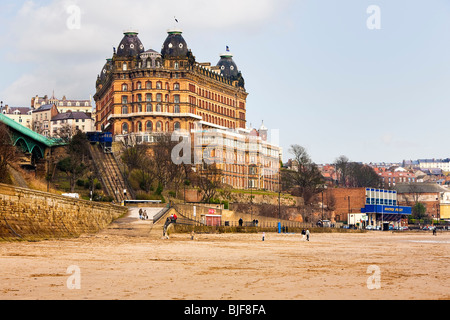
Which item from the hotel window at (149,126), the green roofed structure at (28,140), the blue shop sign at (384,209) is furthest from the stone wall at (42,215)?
the blue shop sign at (384,209)

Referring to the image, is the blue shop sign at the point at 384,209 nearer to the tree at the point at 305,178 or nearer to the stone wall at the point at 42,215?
the tree at the point at 305,178

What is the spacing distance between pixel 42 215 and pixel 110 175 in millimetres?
77651

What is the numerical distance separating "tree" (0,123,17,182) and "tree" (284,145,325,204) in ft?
288

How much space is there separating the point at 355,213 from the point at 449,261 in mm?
128978

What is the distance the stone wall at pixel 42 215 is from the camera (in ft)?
150

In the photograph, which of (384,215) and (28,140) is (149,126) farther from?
(384,215)

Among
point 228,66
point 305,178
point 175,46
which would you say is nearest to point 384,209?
point 305,178

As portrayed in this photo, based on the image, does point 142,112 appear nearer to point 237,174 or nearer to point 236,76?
point 237,174

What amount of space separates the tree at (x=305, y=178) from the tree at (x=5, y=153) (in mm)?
87900

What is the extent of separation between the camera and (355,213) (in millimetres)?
168750

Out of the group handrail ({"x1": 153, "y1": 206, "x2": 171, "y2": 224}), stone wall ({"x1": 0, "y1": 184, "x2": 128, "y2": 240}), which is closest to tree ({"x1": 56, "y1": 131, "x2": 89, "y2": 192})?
handrail ({"x1": 153, "y1": 206, "x2": 171, "y2": 224})

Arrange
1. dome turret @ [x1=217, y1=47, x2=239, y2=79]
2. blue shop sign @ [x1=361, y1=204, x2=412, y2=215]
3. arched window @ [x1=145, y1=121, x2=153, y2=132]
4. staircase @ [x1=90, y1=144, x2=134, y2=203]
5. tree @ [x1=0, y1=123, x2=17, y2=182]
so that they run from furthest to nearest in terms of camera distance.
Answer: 1. dome turret @ [x1=217, y1=47, x2=239, y2=79]
2. blue shop sign @ [x1=361, y1=204, x2=412, y2=215]
3. arched window @ [x1=145, y1=121, x2=153, y2=132]
4. staircase @ [x1=90, y1=144, x2=134, y2=203]
5. tree @ [x1=0, y1=123, x2=17, y2=182]

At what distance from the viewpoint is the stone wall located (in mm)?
45844

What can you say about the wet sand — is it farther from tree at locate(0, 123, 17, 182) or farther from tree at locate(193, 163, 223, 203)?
tree at locate(193, 163, 223, 203)
